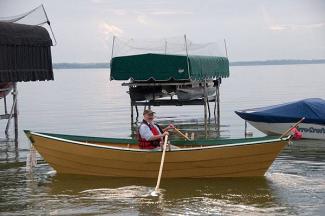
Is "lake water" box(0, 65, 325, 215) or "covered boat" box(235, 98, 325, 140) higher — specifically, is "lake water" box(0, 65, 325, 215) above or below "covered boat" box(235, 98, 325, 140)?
below

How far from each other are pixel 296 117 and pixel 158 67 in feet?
22.3

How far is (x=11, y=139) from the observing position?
85.8ft

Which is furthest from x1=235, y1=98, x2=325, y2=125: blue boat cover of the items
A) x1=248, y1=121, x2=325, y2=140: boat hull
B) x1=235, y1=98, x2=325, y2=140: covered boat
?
x1=248, y1=121, x2=325, y2=140: boat hull

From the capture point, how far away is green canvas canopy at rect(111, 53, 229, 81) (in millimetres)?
25781

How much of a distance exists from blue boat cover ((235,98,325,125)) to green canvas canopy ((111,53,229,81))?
11.9 feet

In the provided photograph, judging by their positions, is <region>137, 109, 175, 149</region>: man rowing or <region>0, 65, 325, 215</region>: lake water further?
<region>137, 109, 175, 149</region>: man rowing

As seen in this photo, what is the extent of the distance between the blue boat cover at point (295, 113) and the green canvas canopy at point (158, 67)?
3620mm

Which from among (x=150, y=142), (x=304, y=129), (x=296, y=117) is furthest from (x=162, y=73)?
(x=150, y=142)

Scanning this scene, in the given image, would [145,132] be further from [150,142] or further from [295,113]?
[295,113]

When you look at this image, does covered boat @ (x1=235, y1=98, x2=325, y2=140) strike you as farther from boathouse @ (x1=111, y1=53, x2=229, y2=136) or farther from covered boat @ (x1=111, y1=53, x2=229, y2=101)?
covered boat @ (x1=111, y1=53, x2=229, y2=101)

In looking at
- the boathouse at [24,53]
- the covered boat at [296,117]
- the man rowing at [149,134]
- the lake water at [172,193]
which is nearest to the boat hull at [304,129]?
the covered boat at [296,117]

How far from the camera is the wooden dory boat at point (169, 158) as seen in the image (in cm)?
A: 1557

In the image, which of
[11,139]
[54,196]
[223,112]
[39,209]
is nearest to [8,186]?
[54,196]

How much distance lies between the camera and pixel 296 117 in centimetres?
2303
